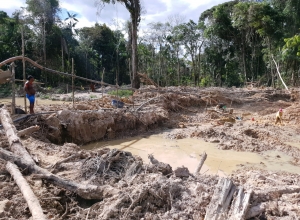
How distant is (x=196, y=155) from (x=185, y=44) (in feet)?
77.4

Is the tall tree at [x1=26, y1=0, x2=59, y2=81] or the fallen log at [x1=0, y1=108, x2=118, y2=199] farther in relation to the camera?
the tall tree at [x1=26, y1=0, x2=59, y2=81]

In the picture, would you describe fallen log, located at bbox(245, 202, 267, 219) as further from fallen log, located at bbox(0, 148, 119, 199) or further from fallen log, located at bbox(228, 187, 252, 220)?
fallen log, located at bbox(0, 148, 119, 199)

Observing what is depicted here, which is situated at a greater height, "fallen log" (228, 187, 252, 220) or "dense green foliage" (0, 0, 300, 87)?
"dense green foliage" (0, 0, 300, 87)

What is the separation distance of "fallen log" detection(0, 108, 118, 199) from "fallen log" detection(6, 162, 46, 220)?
0.64ft

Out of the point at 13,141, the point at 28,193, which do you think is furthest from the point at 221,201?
the point at 13,141

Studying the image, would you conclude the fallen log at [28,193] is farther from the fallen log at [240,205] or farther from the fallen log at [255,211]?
the fallen log at [255,211]

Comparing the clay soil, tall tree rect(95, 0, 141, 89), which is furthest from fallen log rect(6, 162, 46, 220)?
tall tree rect(95, 0, 141, 89)

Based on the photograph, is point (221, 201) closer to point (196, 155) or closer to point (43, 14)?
point (196, 155)

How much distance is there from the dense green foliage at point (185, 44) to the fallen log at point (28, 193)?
1615 cm

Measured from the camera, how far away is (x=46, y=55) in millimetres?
25500

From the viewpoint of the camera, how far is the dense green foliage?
20.7 meters

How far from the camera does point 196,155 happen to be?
700 cm

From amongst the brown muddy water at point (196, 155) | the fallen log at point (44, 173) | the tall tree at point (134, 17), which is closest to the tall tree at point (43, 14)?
the tall tree at point (134, 17)

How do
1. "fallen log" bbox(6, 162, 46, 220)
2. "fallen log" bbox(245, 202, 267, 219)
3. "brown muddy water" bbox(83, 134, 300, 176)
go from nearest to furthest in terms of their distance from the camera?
"fallen log" bbox(6, 162, 46, 220), "fallen log" bbox(245, 202, 267, 219), "brown muddy water" bbox(83, 134, 300, 176)
